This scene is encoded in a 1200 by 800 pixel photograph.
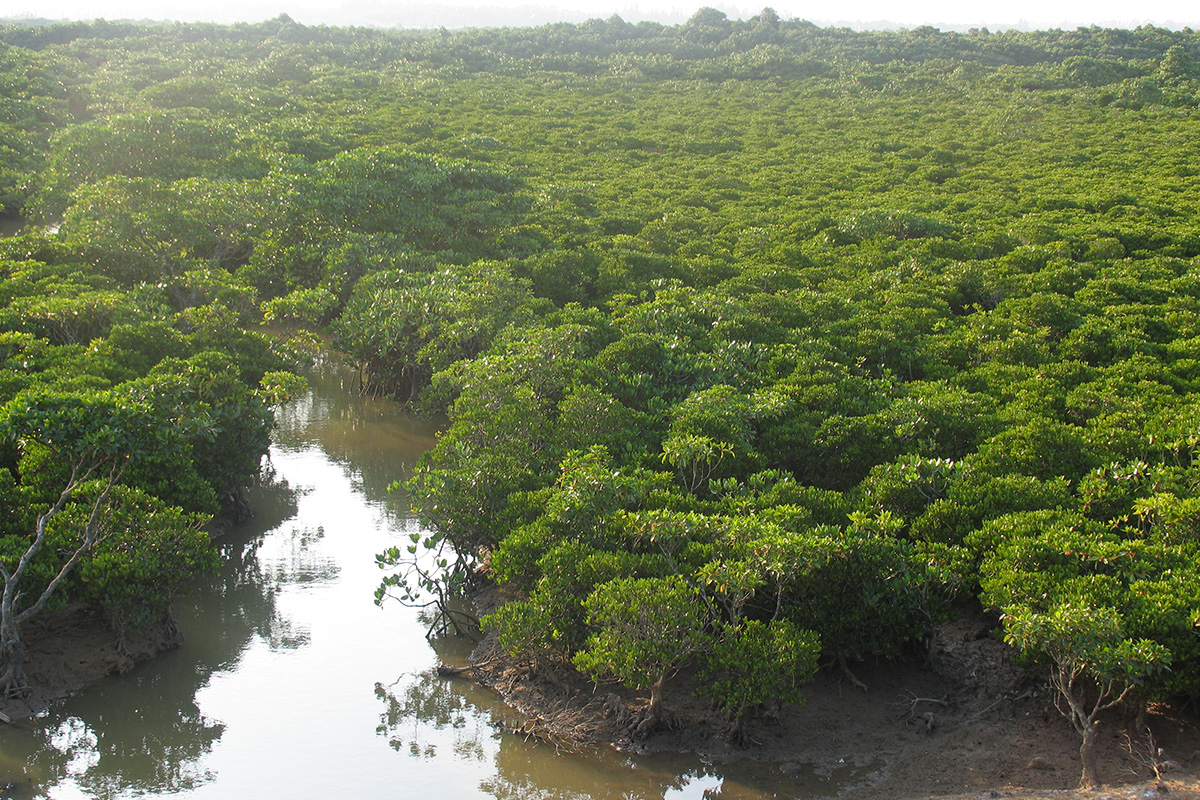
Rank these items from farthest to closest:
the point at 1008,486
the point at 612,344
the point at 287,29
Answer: the point at 287,29, the point at 612,344, the point at 1008,486

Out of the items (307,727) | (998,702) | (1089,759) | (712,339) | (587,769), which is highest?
(712,339)

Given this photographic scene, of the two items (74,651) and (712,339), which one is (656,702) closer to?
(74,651)

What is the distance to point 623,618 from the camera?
878 centimetres

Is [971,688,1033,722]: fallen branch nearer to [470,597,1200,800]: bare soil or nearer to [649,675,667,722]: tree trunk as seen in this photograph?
[470,597,1200,800]: bare soil

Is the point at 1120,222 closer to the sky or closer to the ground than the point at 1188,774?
closer to the sky

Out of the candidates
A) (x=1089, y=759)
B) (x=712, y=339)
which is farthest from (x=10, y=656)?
(x=712, y=339)

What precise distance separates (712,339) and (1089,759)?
10.4m

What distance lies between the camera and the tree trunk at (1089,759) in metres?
7.85

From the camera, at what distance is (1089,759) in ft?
26.2

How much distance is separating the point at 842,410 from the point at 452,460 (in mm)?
6593

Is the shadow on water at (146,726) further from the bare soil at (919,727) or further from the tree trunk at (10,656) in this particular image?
the bare soil at (919,727)

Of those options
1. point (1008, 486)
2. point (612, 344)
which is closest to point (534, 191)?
point (612, 344)

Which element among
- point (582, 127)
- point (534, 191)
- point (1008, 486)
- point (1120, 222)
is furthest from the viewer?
point (582, 127)

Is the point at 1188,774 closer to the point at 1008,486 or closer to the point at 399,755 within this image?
the point at 1008,486
